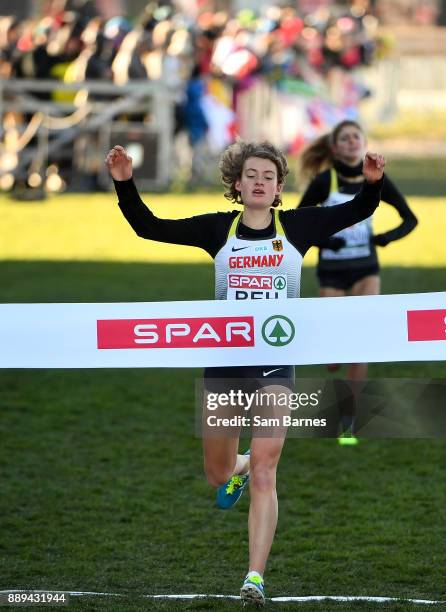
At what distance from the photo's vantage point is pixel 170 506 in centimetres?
748

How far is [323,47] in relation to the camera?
29500 mm

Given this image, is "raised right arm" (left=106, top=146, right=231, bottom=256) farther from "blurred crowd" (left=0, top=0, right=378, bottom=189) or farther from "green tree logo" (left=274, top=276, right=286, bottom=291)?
"blurred crowd" (left=0, top=0, right=378, bottom=189)

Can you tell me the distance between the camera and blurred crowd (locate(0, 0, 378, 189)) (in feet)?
76.7

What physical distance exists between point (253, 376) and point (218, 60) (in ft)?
68.1

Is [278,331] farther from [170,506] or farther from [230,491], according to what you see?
[170,506]

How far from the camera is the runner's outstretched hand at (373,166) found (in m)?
5.64

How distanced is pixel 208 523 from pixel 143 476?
1.02 metres

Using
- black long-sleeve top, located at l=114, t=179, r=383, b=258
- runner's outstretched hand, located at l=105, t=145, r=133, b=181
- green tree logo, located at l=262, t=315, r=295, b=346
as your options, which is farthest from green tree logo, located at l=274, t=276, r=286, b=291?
runner's outstretched hand, located at l=105, t=145, r=133, b=181

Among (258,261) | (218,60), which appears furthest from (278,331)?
(218,60)

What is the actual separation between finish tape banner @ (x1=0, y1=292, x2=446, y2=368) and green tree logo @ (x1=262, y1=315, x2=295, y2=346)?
0.21 ft

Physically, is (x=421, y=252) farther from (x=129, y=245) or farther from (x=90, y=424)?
(x=90, y=424)

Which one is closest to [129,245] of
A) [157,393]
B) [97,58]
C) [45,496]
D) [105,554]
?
[97,58]

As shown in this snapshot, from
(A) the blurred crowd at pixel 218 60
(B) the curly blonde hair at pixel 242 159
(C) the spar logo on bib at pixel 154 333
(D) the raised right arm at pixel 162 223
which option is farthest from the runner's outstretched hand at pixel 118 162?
(A) the blurred crowd at pixel 218 60

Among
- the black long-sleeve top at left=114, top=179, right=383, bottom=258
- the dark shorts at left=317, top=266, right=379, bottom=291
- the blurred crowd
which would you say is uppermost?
the blurred crowd
